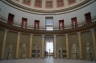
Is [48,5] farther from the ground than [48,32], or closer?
farther from the ground

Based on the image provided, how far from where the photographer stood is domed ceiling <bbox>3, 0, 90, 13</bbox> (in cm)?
1548

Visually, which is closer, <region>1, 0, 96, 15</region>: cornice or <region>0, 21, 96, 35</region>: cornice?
<region>0, 21, 96, 35</region>: cornice

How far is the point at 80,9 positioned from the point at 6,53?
1209cm

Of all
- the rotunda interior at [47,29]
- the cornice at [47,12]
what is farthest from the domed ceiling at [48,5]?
the cornice at [47,12]

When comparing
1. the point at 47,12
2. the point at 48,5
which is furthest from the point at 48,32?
the point at 48,5

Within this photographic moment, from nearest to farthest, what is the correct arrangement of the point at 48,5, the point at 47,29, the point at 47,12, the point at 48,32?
the point at 48,32, the point at 47,29, the point at 47,12, the point at 48,5

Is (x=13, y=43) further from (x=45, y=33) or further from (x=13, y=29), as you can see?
(x=45, y=33)

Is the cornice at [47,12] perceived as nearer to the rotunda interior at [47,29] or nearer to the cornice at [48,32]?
the rotunda interior at [47,29]

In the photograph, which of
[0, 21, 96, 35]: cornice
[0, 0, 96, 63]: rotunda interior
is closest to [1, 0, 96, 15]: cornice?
[0, 0, 96, 63]: rotunda interior

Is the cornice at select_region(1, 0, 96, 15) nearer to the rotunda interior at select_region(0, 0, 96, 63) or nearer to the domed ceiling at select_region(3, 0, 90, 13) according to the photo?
the rotunda interior at select_region(0, 0, 96, 63)

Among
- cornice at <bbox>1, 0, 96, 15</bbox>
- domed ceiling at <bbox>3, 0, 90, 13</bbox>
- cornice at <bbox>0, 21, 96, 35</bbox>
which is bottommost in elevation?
cornice at <bbox>0, 21, 96, 35</bbox>

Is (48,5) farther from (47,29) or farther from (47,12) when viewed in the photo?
(47,29)

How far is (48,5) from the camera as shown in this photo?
17.5 meters

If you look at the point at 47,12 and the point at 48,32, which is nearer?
the point at 48,32
